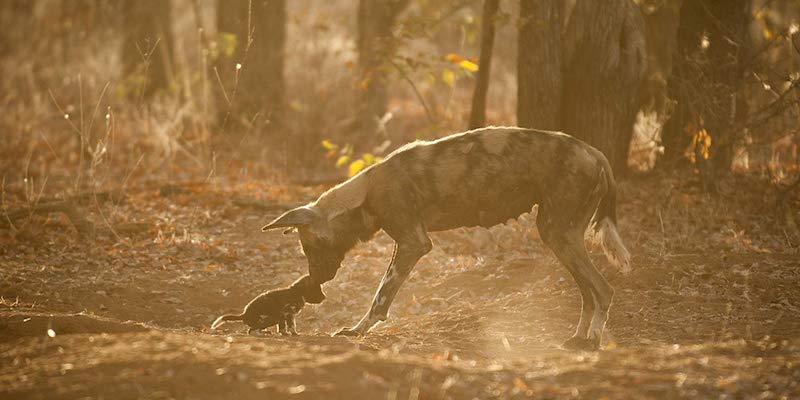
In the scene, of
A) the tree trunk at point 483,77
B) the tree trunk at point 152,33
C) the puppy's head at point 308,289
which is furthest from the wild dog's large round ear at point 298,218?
the tree trunk at point 152,33

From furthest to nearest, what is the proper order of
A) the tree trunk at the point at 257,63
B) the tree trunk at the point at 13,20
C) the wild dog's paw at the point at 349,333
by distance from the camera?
the tree trunk at the point at 13,20 → the tree trunk at the point at 257,63 → the wild dog's paw at the point at 349,333

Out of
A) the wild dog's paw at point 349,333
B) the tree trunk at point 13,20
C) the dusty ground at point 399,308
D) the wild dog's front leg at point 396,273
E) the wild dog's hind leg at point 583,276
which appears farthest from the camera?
the tree trunk at point 13,20

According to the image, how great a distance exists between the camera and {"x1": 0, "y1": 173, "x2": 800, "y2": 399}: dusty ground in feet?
14.8

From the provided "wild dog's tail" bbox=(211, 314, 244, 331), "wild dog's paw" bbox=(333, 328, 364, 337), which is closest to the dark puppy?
"wild dog's tail" bbox=(211, 314, 244, 331)

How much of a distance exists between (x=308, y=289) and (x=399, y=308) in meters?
1.00

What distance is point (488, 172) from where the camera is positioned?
645 centimetres

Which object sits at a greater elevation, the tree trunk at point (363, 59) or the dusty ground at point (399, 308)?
the tree trunk at point (363, 59)

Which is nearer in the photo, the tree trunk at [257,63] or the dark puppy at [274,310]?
the dark puppy at [274,310]

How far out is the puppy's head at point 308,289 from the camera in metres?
6.74

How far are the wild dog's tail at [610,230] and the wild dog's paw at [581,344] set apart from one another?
29.8 inches

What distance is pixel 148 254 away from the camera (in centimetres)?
838

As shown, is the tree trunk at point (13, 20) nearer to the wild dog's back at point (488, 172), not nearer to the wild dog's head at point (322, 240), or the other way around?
the wild dog's head at point (322, 240)

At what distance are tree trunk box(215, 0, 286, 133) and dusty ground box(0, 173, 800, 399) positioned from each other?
233 centimetres

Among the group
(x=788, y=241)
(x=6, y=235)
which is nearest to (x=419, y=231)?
(x=788, y=241)
